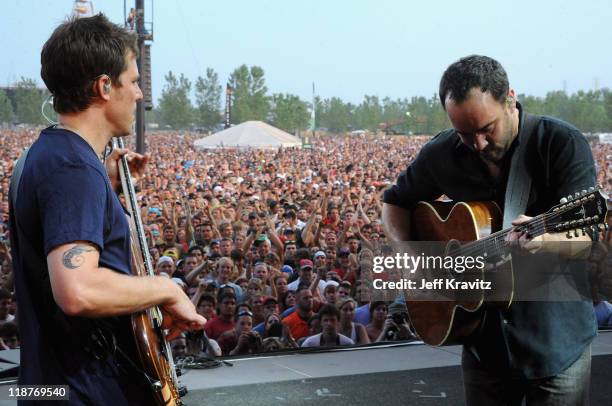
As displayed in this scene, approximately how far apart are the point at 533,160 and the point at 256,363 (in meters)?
3.25

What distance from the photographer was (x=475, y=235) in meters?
2.33

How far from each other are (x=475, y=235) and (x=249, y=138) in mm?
17065

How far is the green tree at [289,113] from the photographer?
73.5ft

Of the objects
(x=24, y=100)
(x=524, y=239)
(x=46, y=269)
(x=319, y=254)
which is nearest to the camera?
(x=46, y=269)

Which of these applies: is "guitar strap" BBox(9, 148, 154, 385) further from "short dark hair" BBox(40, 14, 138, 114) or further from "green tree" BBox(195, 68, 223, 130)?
"green tree" BBox(195, 68, 223, 130)

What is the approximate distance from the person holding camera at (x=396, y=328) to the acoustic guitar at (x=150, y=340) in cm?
414

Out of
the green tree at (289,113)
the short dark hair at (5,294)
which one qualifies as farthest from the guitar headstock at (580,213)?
the green tree at (289,113)

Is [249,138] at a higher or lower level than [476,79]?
higher

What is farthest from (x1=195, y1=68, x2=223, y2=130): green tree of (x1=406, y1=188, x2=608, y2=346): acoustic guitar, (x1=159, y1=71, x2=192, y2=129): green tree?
(x1=406, y1=188, x2=608, y2=346): acoustic guitar

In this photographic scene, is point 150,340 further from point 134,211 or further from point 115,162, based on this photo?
point 115,162

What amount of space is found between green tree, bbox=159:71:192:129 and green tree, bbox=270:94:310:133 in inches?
116

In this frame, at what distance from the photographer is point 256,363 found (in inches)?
198

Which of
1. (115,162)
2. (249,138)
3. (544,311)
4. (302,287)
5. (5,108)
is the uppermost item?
(5,108)

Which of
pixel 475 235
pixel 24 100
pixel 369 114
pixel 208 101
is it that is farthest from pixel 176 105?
pixel 475 235
